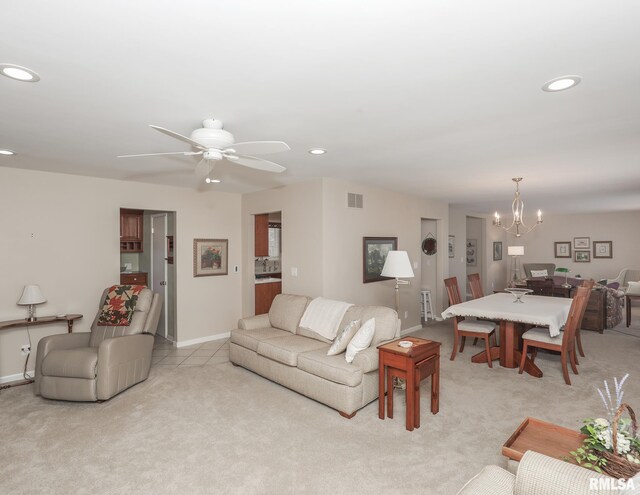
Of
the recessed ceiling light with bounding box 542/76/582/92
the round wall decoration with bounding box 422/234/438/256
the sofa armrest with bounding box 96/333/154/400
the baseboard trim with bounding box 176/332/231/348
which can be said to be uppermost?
the recessed ceiling light with bounding box 542/76/582/92

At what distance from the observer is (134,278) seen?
6.08 meters

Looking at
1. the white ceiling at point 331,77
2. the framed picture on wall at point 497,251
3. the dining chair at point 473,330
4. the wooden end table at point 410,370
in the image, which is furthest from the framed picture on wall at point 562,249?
the wooden end table at point 410,370

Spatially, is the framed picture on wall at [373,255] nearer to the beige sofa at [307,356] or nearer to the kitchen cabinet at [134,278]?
the beige sofa at [307,356]

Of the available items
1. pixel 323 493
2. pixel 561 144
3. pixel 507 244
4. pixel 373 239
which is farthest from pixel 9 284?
pixel 507 244

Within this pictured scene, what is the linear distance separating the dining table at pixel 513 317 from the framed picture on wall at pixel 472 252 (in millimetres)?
5373

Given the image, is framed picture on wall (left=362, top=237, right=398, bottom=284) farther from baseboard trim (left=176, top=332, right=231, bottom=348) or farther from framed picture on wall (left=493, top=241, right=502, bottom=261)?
framed picture on wall (left=493, top=241, right=502, bottom=261)

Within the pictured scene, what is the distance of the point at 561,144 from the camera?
10.5 ft

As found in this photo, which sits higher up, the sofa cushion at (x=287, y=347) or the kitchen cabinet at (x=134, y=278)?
the kitchen cabinet at (x=134, y=278)

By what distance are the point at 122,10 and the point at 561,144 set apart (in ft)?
11.3

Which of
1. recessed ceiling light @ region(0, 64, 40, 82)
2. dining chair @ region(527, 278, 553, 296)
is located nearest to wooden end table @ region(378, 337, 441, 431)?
→ recessed ceiling light @ region(0, 64, 40, 82)

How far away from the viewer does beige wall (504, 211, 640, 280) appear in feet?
31.1

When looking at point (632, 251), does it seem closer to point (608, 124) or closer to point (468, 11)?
point (608, 124)

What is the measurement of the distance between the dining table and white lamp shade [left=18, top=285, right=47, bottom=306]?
4.86 meters

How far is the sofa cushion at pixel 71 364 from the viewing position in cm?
333
